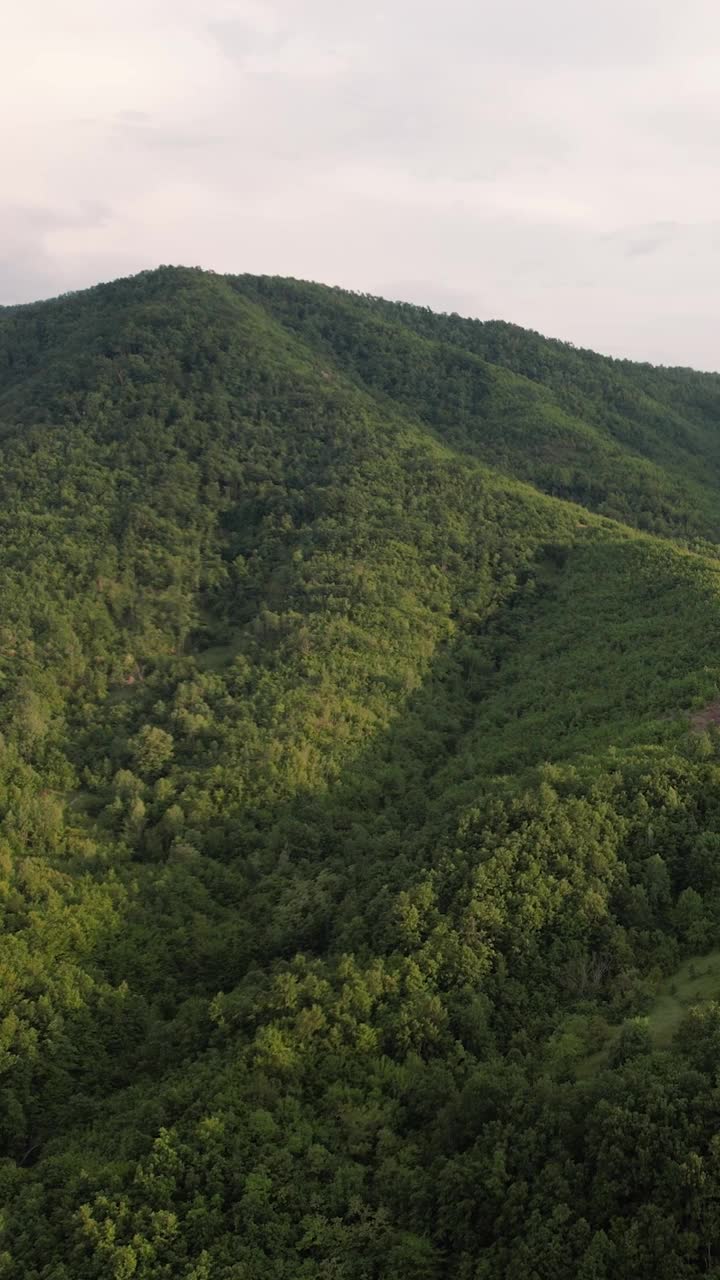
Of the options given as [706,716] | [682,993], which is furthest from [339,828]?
[682,993]

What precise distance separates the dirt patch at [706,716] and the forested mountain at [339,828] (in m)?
0.64

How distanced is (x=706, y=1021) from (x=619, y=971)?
27.5ft

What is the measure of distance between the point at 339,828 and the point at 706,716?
24728 mm

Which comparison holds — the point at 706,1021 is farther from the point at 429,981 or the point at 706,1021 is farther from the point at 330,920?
the point at 330,920

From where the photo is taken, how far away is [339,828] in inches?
2260

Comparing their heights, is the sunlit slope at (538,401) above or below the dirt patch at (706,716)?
above

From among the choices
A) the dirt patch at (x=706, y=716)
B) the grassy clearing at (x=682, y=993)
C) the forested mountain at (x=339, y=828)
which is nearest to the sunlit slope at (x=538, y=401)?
the forested mountain at (x=339, y=828)

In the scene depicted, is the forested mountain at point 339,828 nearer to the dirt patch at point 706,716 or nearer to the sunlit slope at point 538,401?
the dirt patch at point 706,716

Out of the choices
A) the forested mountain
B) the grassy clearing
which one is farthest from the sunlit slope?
the grassy clearing

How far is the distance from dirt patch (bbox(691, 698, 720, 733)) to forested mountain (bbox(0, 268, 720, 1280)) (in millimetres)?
635

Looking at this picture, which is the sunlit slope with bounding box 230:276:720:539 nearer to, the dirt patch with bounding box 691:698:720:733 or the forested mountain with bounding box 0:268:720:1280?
the forested mountain with bounding box 0:268:720:1280

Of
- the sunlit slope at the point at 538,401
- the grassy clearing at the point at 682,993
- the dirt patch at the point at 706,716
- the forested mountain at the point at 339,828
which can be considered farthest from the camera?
the sunlit slope at the point at 538,401

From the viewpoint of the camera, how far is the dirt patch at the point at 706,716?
49188 mm

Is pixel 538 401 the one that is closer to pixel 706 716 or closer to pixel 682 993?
pixel 706 716
